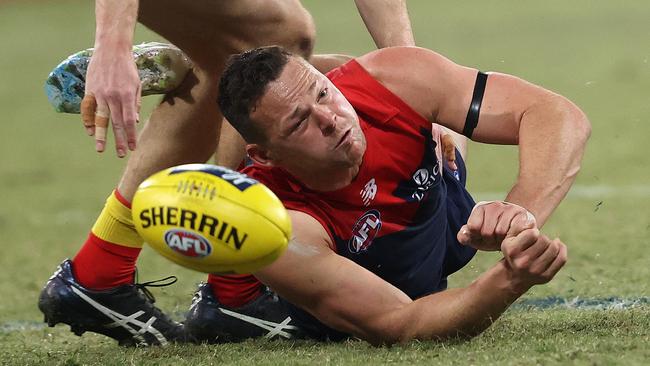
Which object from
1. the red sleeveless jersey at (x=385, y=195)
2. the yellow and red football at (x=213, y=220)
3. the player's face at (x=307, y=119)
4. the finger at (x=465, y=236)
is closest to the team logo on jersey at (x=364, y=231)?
the red sleeveless jersey at (x=385, y=195)

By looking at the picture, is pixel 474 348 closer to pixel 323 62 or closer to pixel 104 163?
pixel 323 62

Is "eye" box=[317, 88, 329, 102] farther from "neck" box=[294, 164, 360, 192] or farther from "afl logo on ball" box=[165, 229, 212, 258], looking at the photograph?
"afl logo on ball" box=[165, 229, 212, 258]

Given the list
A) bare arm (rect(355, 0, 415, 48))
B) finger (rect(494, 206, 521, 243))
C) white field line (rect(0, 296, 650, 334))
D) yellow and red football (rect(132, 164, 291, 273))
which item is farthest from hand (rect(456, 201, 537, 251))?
bare arm (rect(355, 0, 415, 48))

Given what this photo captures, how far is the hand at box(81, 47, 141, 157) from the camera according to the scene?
118 inches

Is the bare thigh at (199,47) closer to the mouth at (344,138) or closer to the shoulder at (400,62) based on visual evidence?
the shoulder at (400,62)

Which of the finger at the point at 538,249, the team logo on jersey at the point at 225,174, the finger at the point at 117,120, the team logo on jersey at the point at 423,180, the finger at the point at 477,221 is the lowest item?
the team logo on jersey at the point at 423,180

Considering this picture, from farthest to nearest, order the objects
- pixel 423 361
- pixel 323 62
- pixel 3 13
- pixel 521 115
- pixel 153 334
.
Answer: pixel 3 13, pixel 323 62, pixel 153 334, pixel 521 115, pixel 423 361

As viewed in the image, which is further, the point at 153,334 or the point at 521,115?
the point at 153,334

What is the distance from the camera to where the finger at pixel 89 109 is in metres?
3.04

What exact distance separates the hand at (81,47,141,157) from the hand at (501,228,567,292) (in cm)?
98

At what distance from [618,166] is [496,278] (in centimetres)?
429

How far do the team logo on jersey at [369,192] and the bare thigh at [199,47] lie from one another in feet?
2.39

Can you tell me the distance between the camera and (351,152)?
348 centimetres

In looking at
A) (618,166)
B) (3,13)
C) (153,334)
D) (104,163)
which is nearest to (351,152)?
(153,334)
